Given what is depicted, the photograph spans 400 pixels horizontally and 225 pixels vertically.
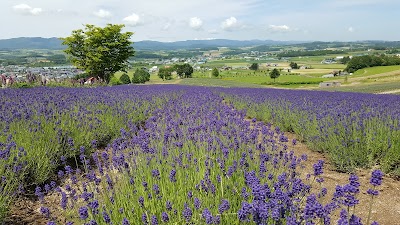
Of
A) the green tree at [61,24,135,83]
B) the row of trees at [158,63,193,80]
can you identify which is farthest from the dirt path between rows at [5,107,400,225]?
the row of trees at [158,63,193,80]

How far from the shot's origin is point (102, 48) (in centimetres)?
3200

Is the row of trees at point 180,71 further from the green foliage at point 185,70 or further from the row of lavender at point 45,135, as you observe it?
the row of lavender at point 45,135

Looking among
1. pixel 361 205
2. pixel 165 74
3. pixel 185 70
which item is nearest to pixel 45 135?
pixel 361 205

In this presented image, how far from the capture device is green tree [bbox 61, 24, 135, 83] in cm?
3288

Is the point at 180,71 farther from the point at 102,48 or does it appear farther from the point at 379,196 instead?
the point at 379,196

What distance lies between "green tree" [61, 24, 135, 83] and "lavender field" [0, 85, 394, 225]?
88.2 feet

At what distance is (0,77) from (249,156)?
16.2 m

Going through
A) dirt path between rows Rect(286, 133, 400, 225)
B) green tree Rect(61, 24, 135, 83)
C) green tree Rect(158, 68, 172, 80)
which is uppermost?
green tree Rect(61, 24, 135, 83)

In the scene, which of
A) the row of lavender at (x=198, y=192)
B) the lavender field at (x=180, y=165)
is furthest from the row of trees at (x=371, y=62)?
the row of lavender at (x=198, y=192)

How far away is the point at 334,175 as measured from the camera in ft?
14.4

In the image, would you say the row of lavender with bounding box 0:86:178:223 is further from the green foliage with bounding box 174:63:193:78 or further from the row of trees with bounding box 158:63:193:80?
the green foliage with bounding box 174:63:193:78

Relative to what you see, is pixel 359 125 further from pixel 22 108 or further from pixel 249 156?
pixel 22 108

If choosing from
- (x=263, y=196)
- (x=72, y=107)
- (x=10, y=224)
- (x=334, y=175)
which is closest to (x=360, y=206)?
(x=334, y=175)

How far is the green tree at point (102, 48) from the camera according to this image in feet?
108
